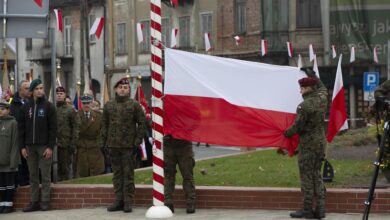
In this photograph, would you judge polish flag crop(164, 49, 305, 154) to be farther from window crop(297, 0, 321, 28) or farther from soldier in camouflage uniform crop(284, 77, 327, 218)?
window crop(297, 0, 321, 28)

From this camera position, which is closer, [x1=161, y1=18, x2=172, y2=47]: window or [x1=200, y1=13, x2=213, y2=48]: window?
[x1=200, y1=13, x2=213, y2=48]: window

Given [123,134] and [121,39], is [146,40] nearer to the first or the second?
[121,39]

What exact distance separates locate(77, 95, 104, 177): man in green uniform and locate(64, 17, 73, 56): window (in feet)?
137

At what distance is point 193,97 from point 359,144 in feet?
29.0

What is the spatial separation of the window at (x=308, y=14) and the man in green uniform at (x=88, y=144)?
2944 cm

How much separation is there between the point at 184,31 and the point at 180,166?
37.7m

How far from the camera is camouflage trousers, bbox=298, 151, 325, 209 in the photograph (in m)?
11.5

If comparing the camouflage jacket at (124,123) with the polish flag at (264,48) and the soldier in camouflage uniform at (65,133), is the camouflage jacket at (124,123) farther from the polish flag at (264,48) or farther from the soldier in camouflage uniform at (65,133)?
the polish flag at (264,48)

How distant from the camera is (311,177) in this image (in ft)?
37.8

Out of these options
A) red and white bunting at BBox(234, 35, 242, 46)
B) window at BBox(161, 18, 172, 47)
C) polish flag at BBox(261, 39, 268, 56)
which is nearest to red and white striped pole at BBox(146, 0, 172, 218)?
polish flag at BBox(261, 39, 268, 56)

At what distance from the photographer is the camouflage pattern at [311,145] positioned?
1145 centimetres

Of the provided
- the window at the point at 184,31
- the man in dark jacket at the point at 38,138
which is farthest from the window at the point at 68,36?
the man in dark jacket at the point at 38,138

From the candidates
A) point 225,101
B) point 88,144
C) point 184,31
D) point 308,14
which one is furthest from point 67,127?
point 184,31

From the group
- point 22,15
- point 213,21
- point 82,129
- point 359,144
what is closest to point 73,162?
point 82,129
